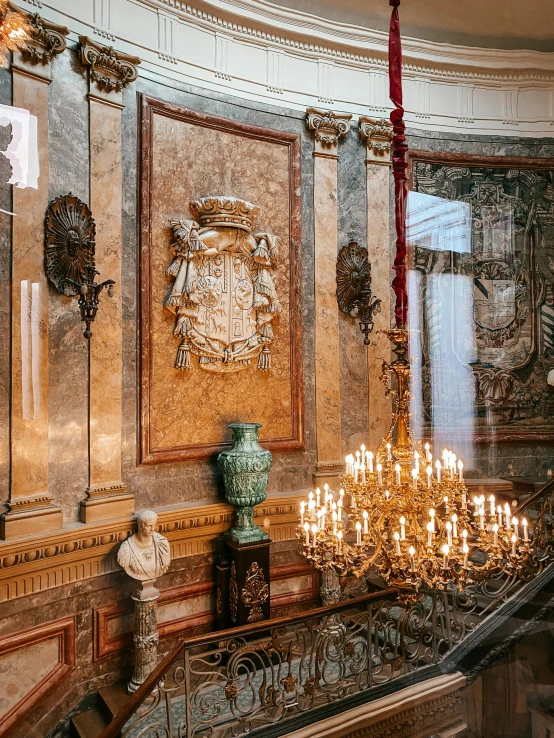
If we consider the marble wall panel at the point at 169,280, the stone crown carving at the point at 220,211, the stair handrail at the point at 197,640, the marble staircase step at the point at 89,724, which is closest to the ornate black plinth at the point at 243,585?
the stair handrail at the point at 197,640

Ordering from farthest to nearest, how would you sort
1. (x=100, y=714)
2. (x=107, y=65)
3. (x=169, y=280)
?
1. (x=169, y=280)
2. (x=107, y=65)
3. (x=100, y=714)

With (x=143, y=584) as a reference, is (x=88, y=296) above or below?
above

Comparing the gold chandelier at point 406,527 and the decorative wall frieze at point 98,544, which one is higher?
the gold chandelier at point 406,527

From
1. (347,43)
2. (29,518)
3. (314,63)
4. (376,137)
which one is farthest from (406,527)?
(347,43)

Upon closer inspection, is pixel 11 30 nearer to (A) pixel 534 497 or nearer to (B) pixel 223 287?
(B) pixel 223 287

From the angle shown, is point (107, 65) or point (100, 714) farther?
point (107, 65)

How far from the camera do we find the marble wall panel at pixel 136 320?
16.7 ft

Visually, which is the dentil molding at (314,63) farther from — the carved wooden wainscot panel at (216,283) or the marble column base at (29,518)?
the marble column base at (29,518)

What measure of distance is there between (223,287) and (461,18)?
4.10m

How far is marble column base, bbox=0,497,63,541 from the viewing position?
13.9 feet

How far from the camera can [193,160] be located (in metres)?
5.50

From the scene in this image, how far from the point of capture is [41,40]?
443cm

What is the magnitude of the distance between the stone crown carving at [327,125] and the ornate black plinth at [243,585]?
426cm

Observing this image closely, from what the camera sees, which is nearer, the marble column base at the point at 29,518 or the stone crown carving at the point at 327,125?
the marble column base at the point at 29,518
